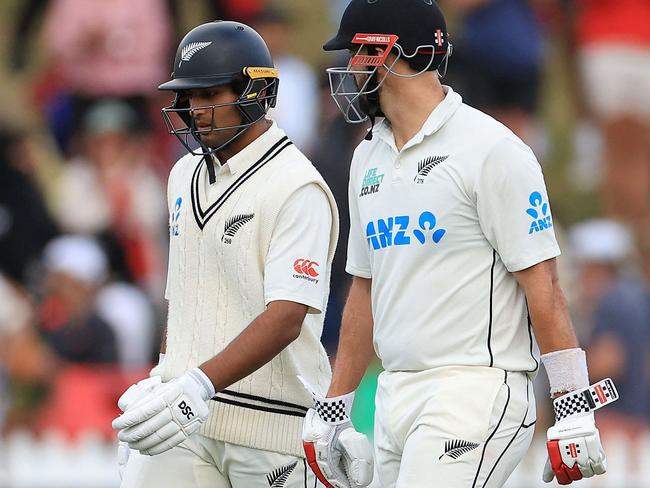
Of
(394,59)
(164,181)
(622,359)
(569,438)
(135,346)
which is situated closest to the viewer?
(569,438)

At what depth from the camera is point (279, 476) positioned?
5297mm

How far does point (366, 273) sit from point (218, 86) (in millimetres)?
829

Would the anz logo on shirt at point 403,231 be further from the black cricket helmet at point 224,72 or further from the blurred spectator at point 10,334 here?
the blurred spectator at point 10,334

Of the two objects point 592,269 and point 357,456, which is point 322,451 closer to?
point 357,456

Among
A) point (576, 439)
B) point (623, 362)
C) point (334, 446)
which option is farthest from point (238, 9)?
point (576, 439)

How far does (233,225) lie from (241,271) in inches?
6.5

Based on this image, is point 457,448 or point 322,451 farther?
point 322,451

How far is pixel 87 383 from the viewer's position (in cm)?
1048

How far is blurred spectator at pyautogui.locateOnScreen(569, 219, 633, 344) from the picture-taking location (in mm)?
10156

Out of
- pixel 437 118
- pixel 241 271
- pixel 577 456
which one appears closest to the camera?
pixel 577 456

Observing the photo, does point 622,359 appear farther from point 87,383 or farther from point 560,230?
point 87,383

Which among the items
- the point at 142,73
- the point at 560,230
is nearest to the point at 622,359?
the point at 560,230

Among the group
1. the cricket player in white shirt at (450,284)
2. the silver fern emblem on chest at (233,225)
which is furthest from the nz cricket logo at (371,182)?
the silver fern emblem on chest at (233,225)

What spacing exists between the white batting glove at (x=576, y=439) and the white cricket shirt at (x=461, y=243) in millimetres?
226
